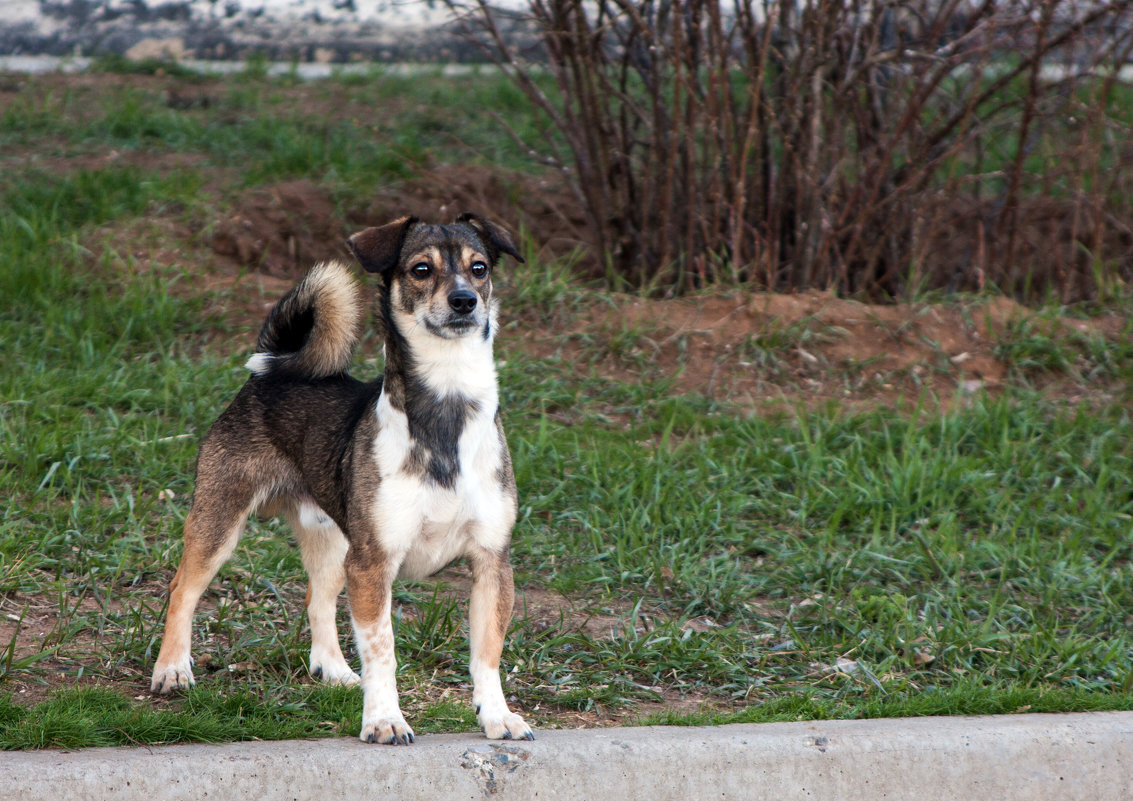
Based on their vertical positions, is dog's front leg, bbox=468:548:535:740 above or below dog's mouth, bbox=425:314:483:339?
below

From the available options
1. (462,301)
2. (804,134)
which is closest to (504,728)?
(462,301)

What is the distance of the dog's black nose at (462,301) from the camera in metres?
3.30

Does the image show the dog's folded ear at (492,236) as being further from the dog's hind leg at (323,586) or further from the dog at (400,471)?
the dog's hind leg at (323,586)

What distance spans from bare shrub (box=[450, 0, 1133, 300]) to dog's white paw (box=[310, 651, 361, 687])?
3.39 m

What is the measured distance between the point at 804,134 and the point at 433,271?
3.80 meters

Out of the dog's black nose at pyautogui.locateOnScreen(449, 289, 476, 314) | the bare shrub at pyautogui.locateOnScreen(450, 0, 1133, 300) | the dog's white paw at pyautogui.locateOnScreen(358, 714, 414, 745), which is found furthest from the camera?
the bare shrub at pyautogui.locateOnScreen(450, 0, 1133, 300)

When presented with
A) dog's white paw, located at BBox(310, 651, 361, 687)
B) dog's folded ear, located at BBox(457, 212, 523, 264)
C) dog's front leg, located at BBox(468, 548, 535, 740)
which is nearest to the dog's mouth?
dog's folded ear, located at BBox(457, 212, 523, 264)

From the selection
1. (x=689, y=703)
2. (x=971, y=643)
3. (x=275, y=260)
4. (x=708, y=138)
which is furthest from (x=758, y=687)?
(x=275, y=260)

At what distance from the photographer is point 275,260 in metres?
7.23

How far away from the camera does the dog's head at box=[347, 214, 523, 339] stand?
3.33 meters

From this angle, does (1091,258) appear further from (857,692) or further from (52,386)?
(52,386)

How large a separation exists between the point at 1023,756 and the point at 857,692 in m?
0.72

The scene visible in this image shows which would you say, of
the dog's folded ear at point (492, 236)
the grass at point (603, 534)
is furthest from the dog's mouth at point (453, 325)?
the grass at point (603, 534)

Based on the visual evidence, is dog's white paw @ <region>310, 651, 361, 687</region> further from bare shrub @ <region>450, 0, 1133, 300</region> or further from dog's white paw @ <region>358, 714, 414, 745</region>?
bare shrub @ <region>450, 0, 1133, 300</region>
